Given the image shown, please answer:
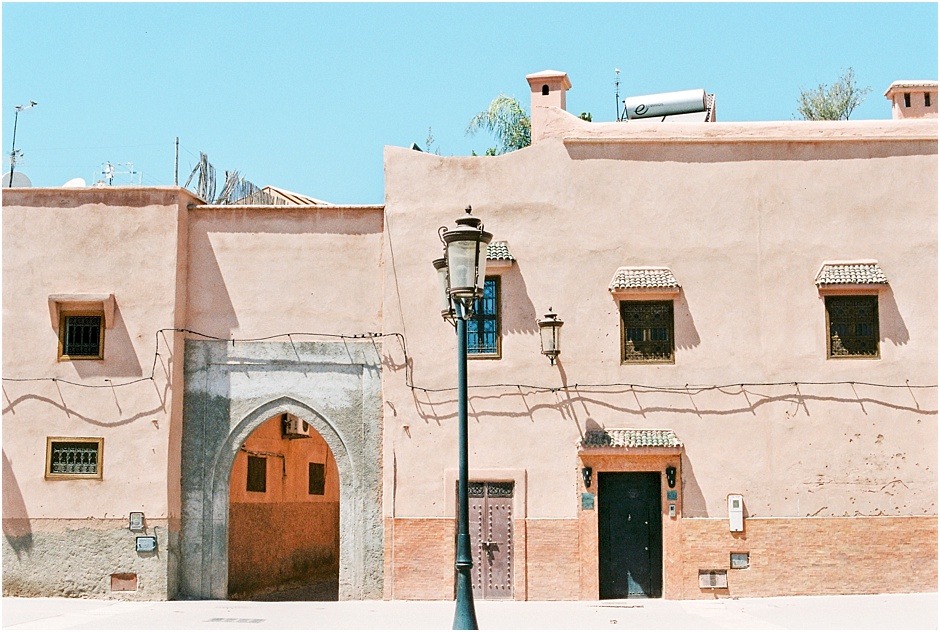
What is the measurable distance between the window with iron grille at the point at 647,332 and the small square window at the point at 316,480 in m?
7.86

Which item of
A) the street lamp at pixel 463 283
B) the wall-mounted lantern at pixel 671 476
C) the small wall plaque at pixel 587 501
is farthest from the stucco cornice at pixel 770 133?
the street lamp at pixel 463 283

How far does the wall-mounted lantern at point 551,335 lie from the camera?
17.8 meters

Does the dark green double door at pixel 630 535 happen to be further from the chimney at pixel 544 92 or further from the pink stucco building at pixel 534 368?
the chimney at pixel 544 92

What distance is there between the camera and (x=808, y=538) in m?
17.6

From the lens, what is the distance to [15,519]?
59.5 feet

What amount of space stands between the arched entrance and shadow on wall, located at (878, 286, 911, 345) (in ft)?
30.9

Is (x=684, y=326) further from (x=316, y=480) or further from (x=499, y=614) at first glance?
(x=316, y=480)

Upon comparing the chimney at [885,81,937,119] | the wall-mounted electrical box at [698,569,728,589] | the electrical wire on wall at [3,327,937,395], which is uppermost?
the chimney at [885,81,937,119]

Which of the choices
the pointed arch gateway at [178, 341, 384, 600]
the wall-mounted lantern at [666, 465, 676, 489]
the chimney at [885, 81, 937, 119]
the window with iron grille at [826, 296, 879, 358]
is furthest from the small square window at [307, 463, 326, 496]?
the chimney at [885, 81, 937, 119]

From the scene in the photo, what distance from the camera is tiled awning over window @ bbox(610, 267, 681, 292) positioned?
17.9 metres

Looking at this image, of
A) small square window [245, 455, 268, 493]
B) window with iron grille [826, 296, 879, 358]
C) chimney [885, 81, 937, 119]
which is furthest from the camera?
small square window [245, 455, 268, 493]

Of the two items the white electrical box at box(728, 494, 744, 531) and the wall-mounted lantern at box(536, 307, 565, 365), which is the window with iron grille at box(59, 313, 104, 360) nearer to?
the wall-mounted lantern at box(536, 307, 565, 365)

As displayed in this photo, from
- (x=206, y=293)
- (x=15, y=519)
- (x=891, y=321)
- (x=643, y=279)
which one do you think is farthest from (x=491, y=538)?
(x=15, y=519)

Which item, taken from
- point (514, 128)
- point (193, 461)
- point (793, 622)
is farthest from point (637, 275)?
point (514, 128)
